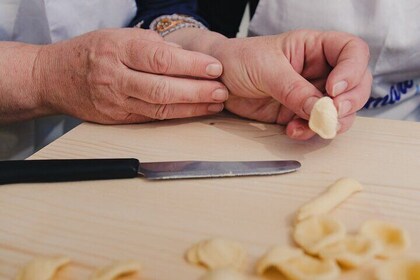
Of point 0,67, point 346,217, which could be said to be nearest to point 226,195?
point 346,217

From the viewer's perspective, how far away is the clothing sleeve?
0.88 meters

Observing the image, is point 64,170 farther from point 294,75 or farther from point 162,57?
point 294,75

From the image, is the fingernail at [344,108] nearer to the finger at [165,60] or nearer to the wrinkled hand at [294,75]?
the wrinkled hand at [294,75]

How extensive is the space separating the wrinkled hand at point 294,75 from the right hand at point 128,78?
3cm

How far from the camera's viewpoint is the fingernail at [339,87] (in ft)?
1.93

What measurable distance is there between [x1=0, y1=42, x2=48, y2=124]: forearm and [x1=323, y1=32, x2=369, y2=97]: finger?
1.39 feet

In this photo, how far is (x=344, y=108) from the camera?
59cm

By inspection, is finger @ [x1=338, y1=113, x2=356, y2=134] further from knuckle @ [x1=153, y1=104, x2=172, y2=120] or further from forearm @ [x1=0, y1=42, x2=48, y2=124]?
forearm @ [x1=0, y1=42, x2=48, y2=124]

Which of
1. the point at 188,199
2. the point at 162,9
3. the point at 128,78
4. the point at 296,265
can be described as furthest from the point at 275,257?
the point at 162,9

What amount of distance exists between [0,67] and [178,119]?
28cm

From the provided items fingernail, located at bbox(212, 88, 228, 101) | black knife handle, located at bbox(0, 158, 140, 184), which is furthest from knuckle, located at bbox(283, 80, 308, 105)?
black knife handle, located at bbox(0, 158, 140, 184)

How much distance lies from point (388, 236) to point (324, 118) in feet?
0.54

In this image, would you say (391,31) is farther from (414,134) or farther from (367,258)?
(367,258)

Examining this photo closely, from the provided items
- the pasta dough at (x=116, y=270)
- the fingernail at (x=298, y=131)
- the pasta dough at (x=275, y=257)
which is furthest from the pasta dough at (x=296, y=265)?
the fingernail at (x=298, y=131)
